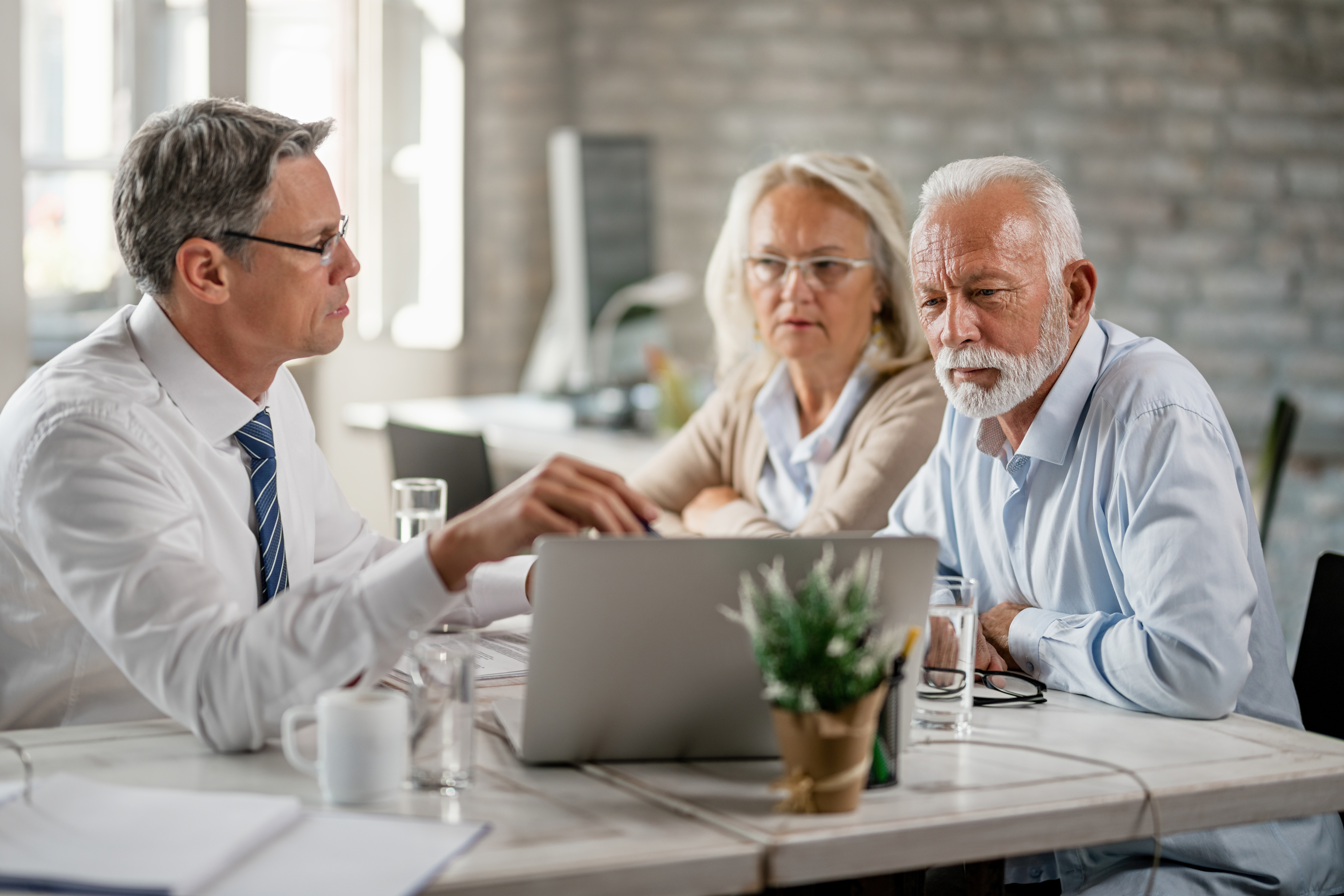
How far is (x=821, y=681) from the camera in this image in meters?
1.14

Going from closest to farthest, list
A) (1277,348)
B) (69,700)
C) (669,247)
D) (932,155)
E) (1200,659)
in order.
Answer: (1200,659), (69,700), (1277,348), (932,155), (669,247)

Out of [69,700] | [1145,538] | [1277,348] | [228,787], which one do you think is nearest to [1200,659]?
[1145,538]

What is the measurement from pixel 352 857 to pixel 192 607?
39cm

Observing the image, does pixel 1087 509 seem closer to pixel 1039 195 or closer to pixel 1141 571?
pixel 1141 571

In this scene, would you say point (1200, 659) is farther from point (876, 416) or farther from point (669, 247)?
point (669, 247)

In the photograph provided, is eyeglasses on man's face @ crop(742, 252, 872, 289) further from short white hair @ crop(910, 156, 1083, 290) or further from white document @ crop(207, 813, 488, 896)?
white document @ crop(207, 813, 488, 896)

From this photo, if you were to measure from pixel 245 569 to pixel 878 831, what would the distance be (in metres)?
0.87

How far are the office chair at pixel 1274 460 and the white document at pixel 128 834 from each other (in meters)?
2.40

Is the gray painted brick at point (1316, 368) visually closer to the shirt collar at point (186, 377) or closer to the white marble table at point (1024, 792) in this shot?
the white marble table at point (1024, 792)

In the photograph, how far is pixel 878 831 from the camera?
3.77 feet

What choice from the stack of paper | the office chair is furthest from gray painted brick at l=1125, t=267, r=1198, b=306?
the stack of paper

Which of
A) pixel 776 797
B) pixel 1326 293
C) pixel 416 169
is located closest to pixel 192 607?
pixel 776 797

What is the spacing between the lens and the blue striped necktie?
1.67m

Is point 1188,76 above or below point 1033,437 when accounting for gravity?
above
